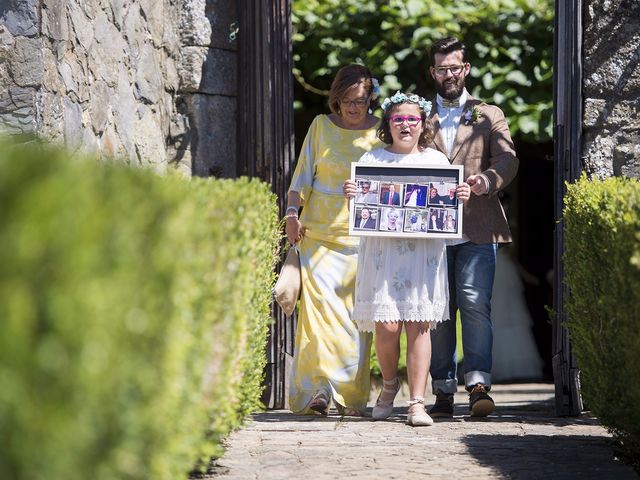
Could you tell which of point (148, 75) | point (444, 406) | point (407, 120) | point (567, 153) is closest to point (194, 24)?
point (148, 75)

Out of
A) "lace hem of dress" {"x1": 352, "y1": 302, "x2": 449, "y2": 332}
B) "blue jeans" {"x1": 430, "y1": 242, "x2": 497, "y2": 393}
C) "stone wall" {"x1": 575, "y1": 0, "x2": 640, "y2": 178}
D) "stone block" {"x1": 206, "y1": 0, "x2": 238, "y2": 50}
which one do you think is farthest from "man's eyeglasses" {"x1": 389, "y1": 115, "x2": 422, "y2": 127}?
"stone block" {"x1": 206, "y1": 0, "x2": 238, "y2": 50}

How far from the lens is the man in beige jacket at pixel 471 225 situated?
6.34 meters

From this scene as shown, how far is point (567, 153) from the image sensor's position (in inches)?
258

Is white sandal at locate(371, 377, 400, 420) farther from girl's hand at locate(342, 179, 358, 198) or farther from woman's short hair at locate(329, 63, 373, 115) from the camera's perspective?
woman's short hair at locate(329, 63, 373, 115)

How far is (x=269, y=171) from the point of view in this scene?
7051 mm

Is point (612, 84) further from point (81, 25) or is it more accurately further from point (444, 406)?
point (81, 25)

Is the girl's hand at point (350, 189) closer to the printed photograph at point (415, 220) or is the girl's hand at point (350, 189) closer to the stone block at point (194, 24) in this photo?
the printed photograph at point (415, 220)

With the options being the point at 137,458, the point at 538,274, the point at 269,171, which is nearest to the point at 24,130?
the point at 269,171

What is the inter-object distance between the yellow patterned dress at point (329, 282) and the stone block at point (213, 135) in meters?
0.85

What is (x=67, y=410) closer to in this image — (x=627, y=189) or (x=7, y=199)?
(x=7, y=199)

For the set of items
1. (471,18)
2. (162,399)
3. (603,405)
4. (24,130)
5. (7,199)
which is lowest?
(603,405)

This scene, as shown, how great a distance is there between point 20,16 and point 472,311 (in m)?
2.84

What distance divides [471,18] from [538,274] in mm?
2763

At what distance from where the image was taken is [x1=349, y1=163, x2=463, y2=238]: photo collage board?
5.87m
